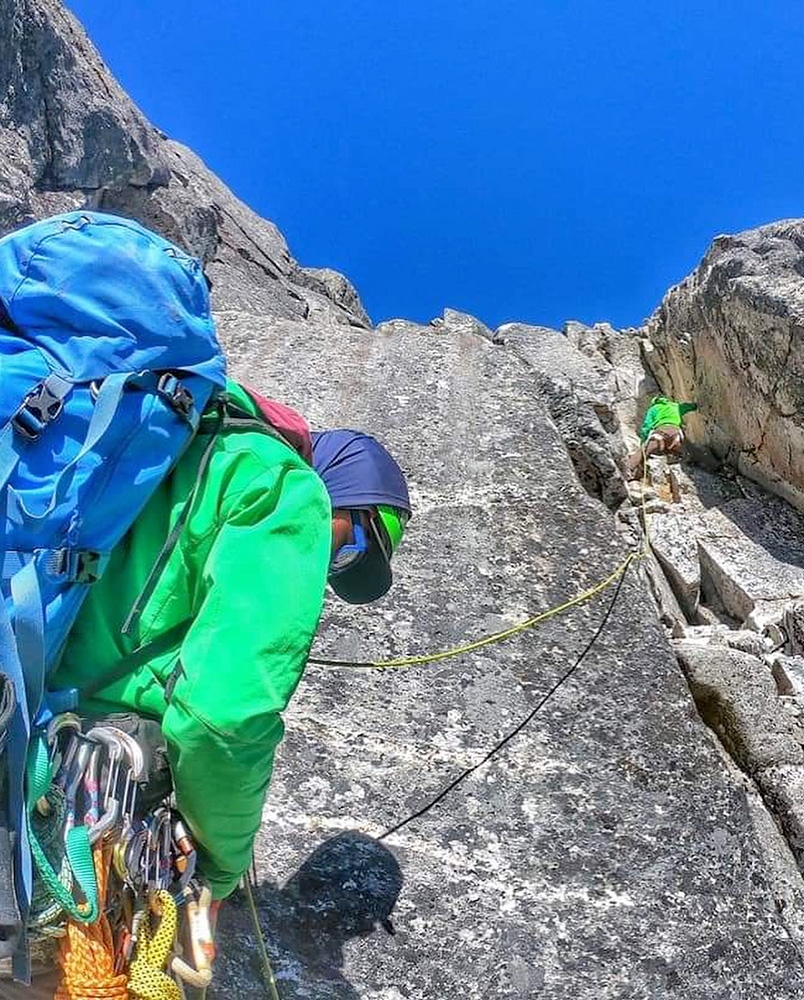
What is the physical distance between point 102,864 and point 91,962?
165 mm

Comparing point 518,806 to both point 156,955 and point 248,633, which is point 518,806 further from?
point 248,633

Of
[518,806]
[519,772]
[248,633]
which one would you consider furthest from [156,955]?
[519,772]

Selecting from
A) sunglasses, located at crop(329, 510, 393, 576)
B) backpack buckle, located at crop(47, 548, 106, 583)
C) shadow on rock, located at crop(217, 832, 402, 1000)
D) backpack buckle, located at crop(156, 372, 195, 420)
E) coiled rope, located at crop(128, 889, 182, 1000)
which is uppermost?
backpack buckle, located at crop(156, 372, 195, 420)

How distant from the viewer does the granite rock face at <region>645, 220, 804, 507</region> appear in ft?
35.1

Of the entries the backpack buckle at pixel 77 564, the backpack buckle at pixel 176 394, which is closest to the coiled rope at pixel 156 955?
the backpack buckle at pixel 77 564

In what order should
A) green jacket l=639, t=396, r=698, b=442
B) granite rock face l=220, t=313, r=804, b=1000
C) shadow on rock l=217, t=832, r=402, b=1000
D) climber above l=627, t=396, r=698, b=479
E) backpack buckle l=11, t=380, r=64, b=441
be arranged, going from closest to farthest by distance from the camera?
backpack buckle l=11, t=380, r=64, b=441 → shadow on rock l=217, t=832, r=402, b=1000 → granite rock face l=220, t=313, r=804, b=1000 → climber above l=627, t=396, r=698, b=479 → green jacket l=639, t=396, r=698, b=442

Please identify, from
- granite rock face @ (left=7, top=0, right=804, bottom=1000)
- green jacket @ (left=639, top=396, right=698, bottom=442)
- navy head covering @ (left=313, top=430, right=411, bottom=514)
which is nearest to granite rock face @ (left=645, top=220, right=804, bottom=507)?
green jacket @ (left=639, top=396, right=698, bottom=442)

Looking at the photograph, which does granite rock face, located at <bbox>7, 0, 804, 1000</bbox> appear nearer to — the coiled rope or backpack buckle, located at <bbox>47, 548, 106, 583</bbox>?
the coiled rope

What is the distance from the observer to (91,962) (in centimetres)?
171

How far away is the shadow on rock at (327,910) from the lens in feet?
9.45

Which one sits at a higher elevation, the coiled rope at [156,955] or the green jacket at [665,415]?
the green jacket at [665,415]

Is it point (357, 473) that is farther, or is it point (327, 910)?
point (327, 910)

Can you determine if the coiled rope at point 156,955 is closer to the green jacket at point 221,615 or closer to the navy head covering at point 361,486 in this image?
the green jacket at point 221,615

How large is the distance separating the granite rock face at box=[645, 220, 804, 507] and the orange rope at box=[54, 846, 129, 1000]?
10035 millimetres
